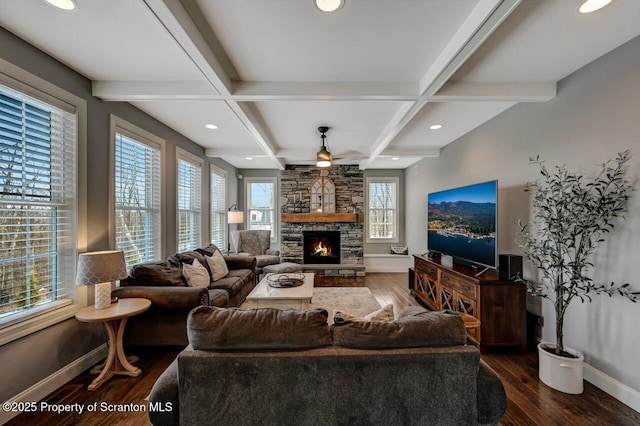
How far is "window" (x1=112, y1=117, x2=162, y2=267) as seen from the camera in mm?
2949

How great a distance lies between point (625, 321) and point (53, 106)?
15.6 ft

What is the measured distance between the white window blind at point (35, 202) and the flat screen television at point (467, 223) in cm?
414

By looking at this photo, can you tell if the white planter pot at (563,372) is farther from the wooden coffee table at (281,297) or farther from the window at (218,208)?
the window at (218,208)

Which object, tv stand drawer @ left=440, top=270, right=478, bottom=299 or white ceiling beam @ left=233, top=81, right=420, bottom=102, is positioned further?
tv stand drawer @ left=440, top=270, right=478, bottom=299

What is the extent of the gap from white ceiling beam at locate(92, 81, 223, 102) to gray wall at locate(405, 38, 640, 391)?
3.21 meters

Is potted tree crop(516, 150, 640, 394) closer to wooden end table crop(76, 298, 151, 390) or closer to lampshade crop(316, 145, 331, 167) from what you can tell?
lampshade crop(316, 145, 331, 167)

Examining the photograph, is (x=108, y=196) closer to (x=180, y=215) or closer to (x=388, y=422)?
(x=180, y=215)

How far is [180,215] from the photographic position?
14.0 feet

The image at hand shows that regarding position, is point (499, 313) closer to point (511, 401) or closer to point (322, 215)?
point (511, 401)

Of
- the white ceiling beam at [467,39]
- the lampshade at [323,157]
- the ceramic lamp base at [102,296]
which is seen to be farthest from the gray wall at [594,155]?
the ceramic lamp base at [102,296]

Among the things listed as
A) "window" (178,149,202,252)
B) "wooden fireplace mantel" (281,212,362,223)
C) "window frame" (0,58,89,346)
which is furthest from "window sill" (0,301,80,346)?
"wooden fireplace mantel" (281,212,362,223)

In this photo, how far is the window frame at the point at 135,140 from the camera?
2.77 m

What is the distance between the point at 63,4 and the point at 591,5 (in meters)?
3.13

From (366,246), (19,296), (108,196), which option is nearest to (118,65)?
(108,196)
